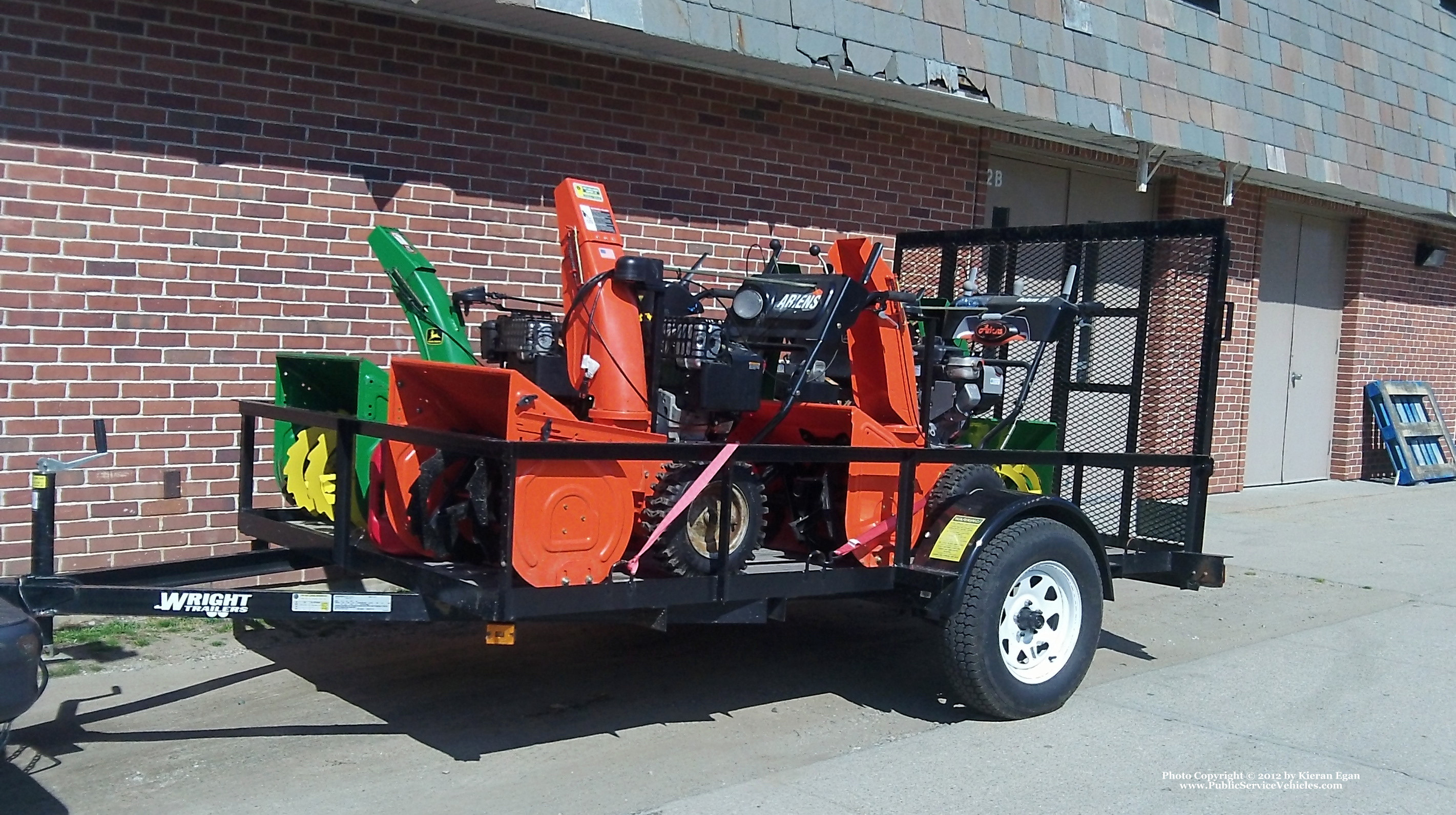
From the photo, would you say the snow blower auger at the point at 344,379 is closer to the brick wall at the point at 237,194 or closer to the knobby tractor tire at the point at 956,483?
the brick wall at the point at 237,194

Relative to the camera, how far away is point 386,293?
7.30m

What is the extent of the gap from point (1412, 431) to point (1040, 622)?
444 inches

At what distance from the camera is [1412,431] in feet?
49.4

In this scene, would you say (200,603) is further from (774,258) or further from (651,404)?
(774,258)

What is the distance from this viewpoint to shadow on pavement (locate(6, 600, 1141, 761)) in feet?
17.2

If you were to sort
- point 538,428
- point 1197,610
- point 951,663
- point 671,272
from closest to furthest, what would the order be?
point 538,428 < point 951,663 < point 671,272 < point 1197,610

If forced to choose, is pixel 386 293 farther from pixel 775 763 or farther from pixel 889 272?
pixel 775 763

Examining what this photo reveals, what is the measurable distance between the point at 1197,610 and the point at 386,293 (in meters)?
5.14

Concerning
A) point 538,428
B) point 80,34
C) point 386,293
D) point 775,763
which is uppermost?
point 80,34

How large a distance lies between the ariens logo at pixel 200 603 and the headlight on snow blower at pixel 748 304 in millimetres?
→ 2485

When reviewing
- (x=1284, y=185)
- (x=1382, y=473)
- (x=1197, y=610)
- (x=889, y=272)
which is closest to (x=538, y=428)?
(x=889, y=272)

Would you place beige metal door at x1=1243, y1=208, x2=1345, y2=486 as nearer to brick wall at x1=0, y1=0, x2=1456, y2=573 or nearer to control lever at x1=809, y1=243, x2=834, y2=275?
brick wall at x1=0, y1=0, x2=1456, y2=573

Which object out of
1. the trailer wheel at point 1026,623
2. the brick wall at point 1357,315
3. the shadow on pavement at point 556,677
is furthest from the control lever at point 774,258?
the brick wall at point 1357,315

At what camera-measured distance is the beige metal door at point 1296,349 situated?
13664 millimetres
